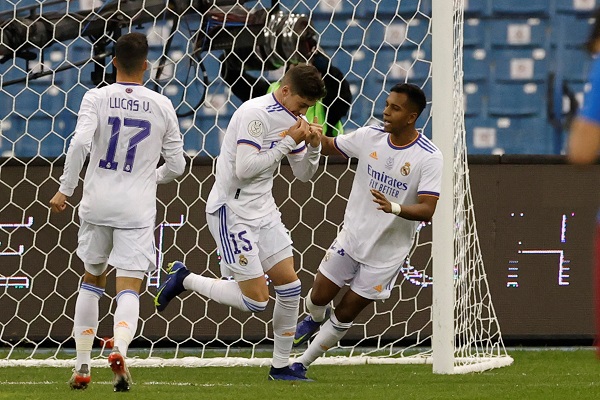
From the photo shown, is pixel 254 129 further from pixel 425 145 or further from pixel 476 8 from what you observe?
pixel 476 8

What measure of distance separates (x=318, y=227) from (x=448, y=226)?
133 centimetres

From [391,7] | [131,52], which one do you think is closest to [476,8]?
[391,7]

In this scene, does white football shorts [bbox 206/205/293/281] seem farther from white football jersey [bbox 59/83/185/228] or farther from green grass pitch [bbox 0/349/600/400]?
green grass pitch [bbox 0/349/600/400]

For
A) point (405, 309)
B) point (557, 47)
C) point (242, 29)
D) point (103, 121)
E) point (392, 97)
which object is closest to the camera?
point (103, 121)

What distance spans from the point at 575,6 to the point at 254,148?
585cm

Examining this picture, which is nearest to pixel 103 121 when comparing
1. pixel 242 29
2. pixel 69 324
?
pixel 69 324

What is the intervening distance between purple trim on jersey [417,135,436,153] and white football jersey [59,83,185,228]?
1291 mm

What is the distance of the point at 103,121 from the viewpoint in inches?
199

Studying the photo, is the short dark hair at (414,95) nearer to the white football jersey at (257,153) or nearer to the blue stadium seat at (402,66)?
the white football jersey at (257,153)

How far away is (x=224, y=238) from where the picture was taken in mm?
5348

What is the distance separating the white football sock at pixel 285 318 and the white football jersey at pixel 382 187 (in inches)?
17.2

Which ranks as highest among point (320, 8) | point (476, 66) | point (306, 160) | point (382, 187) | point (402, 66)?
point (320, 8)

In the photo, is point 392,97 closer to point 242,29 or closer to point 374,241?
point 374,241

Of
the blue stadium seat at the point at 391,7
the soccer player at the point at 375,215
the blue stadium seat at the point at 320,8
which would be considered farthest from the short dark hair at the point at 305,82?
the blue stadium seat at the point at 391,7
